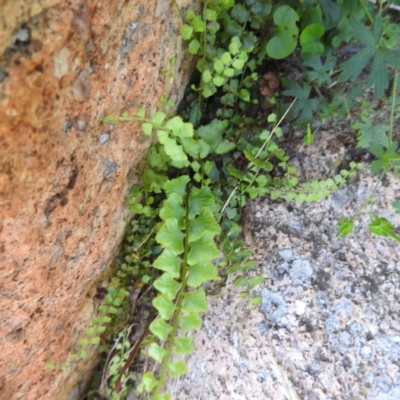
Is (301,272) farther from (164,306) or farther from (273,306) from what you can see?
(164,306)

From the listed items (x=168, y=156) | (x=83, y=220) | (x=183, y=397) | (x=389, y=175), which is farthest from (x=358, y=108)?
(x=183, y=397)

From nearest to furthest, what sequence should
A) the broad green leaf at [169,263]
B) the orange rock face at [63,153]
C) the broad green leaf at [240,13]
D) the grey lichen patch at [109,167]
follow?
1. the orange rock face at [63,153]
2. the broad green leaf at [169,263]
3. the grey lichen patch at [109,167]
4. the broad green leaf at [240,13]

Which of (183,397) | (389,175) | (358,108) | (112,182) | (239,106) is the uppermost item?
(112,182)

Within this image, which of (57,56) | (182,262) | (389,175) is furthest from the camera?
(389,175)

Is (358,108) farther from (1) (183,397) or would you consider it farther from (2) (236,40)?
(1) (183,397)

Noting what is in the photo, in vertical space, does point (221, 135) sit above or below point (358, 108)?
above

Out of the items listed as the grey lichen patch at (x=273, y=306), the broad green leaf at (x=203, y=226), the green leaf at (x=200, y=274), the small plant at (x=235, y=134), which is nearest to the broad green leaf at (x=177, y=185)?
the small plant at (x=235, y=134)

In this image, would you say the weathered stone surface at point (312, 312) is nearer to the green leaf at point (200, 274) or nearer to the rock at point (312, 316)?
the rock at point (312, 316)
